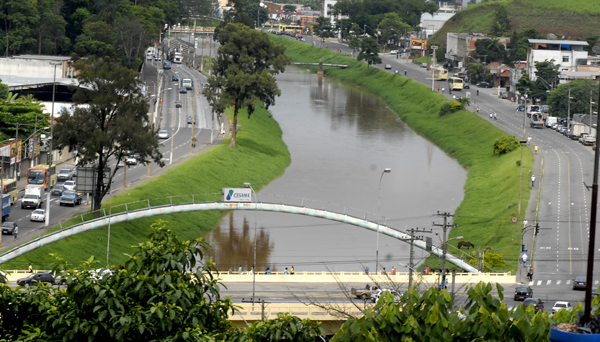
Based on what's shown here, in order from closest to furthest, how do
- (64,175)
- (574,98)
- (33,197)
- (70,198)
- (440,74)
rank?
1. (33,197)
2. (70,198)
3. (64,175)
4. (574,98)
5. (440,74)

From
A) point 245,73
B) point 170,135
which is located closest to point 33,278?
point 245,73

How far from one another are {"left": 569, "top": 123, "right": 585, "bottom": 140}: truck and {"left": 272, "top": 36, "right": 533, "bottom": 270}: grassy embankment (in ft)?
26.3

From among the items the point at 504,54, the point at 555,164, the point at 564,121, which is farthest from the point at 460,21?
the point at 555,164

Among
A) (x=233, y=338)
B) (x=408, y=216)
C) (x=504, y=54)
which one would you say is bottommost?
(x=408, y=216)

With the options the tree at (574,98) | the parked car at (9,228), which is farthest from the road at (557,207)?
the parked car at (9,228)

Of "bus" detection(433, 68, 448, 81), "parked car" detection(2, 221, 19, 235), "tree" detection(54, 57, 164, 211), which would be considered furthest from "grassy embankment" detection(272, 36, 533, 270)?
"parked car" detection(2, 221, 19, 235)

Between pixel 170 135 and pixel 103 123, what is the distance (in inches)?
1371

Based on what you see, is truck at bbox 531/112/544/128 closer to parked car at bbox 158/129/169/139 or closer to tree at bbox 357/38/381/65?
parked car at bbox 158/129/169/139

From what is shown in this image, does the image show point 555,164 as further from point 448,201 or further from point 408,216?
point 408,216

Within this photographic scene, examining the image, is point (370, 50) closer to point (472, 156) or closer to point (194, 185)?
point (472, 156)

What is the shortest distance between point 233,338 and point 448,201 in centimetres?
6591

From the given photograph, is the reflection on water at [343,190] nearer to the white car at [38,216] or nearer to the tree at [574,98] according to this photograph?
the white car at [38,216]

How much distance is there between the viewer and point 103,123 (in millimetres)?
61000

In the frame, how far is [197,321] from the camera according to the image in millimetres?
15867
